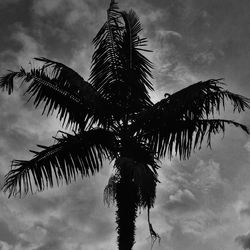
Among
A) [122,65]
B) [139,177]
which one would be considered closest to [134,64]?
[122,65]

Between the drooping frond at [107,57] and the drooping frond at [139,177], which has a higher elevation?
the drooping frond at [107,57]

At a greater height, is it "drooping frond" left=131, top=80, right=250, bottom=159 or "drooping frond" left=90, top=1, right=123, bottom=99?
"drooping frond" left=90, top=1, right=123, bottom=99

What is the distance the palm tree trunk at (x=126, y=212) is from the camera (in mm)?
9805

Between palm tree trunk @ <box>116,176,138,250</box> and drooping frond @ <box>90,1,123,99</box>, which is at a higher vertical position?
drooping frond @ <box>90,1,123,99</box>

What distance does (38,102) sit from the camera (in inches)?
471

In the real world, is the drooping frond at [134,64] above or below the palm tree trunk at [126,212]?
above

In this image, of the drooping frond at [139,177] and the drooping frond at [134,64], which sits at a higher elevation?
the drooping frond at [134,64]

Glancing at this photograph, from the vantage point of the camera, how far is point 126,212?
32.4 ft

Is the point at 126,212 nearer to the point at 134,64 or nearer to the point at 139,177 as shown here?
the point at 139,177

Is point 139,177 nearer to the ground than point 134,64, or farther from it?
nearer to the ground

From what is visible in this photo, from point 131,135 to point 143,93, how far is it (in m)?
1.65

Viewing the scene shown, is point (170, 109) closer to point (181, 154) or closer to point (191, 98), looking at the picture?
point (191, 98)

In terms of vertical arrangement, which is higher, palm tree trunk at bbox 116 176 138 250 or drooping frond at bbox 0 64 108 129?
drooping frond at bbox 0 64 108 129

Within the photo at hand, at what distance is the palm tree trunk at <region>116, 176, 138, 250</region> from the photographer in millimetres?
9805
